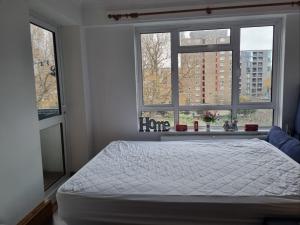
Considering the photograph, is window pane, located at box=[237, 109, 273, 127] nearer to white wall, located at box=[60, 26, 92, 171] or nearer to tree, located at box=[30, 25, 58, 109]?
white wall, located at box=[60, 26, 92, 171]

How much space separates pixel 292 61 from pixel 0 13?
332cm

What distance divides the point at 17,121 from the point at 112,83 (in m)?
1.71

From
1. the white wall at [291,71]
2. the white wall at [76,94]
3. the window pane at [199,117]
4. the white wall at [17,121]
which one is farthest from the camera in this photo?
the window pane at [199,117]

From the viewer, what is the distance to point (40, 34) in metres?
2.84

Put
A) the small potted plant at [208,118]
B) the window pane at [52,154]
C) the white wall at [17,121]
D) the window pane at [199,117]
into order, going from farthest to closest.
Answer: the window pane at [199,117] → the small potted plant at [208,118] → the window pane at [52,154] → the white wall at [17,121]

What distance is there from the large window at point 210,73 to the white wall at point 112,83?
20 cm

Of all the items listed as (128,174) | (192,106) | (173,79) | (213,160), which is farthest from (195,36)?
(128,174)

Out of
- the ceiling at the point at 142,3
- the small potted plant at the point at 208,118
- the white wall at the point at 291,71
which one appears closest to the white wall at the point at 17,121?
the ceiling at the point at 142,3

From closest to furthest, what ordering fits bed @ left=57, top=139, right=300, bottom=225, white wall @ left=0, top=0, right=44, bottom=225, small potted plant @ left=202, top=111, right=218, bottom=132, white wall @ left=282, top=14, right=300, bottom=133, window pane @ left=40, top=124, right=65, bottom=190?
1. bed @ left=57, top=139, right=300, bottom=225
2. white wall @ left=0, top=0, right=44, bottom=225
3. window pane @ left=40, top=124, right=65, bottom=190
4. white wall @ left=282, top=14, right=300, bottom=133
5. small potted plant @ left=202, top=111, right=218, bottom=132

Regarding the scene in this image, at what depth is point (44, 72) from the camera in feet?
9.54

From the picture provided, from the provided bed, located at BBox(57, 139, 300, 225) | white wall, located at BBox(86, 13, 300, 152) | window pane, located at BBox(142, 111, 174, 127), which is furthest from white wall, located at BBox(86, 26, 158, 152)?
bed, located at BBox(57, 139, 300, 225)

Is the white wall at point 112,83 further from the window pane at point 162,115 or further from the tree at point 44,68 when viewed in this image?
the tree at point 44,68

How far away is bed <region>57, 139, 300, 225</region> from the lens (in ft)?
5.56

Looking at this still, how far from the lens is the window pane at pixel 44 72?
2742mm
